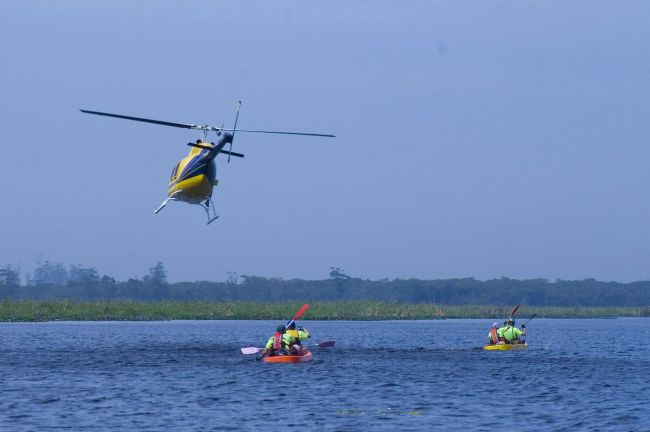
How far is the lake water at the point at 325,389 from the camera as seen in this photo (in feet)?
120

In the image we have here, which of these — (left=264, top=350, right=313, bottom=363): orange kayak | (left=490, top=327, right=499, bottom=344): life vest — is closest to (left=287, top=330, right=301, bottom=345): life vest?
(left=264, top=350, right=313, bottom=363): orange kayak

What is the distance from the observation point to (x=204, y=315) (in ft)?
441

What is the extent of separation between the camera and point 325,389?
154 feet

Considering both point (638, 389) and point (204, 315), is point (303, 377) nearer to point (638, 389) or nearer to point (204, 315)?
point (638, 389)

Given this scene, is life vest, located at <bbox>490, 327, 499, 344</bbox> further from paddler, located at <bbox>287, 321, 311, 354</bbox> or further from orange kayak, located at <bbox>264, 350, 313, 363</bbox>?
orange kayak, located at <bbox>264, 350, 313, 363</bbox>

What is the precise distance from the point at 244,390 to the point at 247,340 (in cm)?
4159

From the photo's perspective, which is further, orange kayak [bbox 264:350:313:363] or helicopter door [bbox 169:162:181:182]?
helicopter door [bbox 169:162:181:182]

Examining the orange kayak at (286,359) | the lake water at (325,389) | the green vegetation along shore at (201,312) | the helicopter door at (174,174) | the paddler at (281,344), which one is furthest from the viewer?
the green vegetation along shore at (201,312)

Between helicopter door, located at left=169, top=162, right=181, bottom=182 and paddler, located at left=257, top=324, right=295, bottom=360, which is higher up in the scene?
helicopter door, located at left=169, top=162, right=181, bottom=182

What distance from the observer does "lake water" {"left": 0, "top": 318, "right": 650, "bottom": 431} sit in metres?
36.7

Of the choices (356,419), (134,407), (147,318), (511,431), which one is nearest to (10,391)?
(134,407)

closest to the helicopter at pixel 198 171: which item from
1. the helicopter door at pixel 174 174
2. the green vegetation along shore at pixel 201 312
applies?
the helicopter door at pixel 174 174

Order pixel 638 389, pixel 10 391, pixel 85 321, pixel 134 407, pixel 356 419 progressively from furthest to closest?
pixel 85 321
pixel 638 389
pixel 10 391
pixel 134 407
pixel 356 419

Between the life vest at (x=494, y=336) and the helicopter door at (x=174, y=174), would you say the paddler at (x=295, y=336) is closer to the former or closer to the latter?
the helicopter door at (x=174, y=174)
